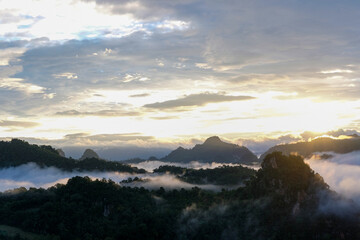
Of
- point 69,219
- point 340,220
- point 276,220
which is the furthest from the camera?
point 69,219

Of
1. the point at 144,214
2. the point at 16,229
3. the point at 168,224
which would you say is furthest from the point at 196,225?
the point at 16,229

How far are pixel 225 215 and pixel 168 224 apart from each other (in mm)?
29118

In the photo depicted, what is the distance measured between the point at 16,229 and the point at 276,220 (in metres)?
122

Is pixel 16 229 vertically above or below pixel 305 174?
below

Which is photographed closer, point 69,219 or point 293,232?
point 293,232

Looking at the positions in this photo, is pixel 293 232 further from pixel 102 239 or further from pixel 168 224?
pixel 102 239

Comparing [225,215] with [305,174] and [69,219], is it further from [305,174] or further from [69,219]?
[69,219]

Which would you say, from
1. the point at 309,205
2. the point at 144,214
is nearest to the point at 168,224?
the point at 144,214

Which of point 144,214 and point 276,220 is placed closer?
point 276,220

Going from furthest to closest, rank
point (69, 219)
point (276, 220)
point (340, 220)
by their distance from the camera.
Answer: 1. point (69, 219)
2. point (276, 220)
3. point (340, 220)

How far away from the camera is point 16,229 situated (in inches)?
7293

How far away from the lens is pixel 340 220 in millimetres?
166000

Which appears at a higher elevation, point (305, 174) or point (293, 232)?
point (305, 174)

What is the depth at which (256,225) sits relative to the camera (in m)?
183
